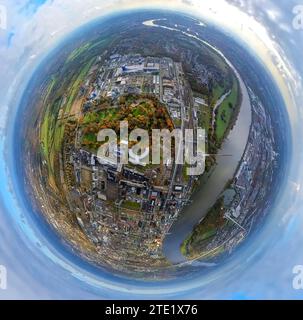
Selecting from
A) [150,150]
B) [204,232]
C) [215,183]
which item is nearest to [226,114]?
[215,183]

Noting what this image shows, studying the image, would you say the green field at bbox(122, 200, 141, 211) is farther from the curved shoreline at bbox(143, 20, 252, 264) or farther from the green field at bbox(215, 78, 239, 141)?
the green field at bbox(215, 78, 239, 141)

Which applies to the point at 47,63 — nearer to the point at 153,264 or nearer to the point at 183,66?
the point at 183,66

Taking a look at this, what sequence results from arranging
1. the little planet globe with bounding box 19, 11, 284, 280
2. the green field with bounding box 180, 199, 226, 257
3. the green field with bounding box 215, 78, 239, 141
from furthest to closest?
the green field with bounding box 180, 199, 226, 257 < the green field with bounding box 215, 78, 239, 141 < the little planet globe with bounding box 19, 11, 284, 280

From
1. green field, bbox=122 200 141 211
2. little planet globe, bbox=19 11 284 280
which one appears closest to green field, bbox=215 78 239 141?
little planet globe, bbox=19 11 284 280

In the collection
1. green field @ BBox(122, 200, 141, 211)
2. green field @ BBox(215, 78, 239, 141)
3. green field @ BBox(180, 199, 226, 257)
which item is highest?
green field @ BBox(215, 78, 239, 141)

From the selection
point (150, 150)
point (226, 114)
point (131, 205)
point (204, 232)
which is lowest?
point (204, 232)

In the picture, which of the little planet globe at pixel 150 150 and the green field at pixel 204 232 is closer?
the little planet globe at pixel 150 150

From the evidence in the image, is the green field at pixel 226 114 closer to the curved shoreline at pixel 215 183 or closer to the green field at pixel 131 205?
the curved shoreline at pixel 215 183

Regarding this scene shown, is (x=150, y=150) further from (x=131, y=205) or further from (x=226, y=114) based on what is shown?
(x=226, y=114)

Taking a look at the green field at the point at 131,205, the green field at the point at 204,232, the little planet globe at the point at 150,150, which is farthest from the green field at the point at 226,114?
the green field at the point at 131,205
